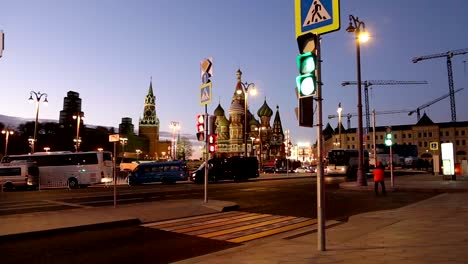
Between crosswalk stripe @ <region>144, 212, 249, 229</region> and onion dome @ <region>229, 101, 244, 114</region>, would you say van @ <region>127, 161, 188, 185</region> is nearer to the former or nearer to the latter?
crosswalk stripe @ <region>144, 212, 249, 229</region>

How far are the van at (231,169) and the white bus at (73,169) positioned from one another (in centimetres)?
839

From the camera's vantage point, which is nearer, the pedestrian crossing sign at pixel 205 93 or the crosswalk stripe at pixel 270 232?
the crosswalk stripe at pixel 270 232

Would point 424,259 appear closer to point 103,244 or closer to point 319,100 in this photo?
point 319,100

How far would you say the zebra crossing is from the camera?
10.3 m

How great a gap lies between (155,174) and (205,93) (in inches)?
1002

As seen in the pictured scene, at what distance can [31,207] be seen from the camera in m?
16.5

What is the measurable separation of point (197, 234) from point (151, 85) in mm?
194673

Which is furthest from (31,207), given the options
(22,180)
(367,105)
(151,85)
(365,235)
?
(151,85)

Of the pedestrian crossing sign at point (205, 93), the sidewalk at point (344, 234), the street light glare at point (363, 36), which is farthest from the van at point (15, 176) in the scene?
the street light glare at point (363, 36)

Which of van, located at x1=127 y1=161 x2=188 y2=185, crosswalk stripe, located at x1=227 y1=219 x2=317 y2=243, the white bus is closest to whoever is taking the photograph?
crosswalk stripe, located at x1=227 y1=219 x2=317 y2=243

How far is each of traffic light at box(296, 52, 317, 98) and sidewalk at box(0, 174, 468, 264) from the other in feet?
9.59

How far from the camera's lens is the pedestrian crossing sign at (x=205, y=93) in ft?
52.1

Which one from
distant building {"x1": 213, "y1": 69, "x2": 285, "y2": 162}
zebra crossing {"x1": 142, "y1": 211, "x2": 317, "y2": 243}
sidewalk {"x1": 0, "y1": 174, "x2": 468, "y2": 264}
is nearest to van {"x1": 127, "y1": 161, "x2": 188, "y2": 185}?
sidewalk {"x1": 0, "y1": 174, "x2": 468, "y2": 264}

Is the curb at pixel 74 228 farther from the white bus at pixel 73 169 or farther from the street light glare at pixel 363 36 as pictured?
the white bus at pixel 73 169
